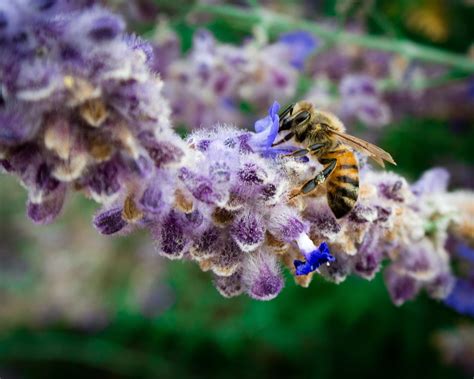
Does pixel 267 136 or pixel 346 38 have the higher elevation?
pixel 267 136

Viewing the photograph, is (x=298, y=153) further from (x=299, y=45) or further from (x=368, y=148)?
(x=299, y=45)

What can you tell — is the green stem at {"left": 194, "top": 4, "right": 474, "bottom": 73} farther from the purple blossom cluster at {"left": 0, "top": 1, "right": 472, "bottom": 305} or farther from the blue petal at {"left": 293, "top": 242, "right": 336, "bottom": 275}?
the blue petal at {"left": 293, "top": 242, "right": 336, "bottom": 275}

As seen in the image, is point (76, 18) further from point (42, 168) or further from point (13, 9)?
point (42, 168)

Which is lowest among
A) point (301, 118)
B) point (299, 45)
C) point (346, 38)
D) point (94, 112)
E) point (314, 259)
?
point (299, 45)

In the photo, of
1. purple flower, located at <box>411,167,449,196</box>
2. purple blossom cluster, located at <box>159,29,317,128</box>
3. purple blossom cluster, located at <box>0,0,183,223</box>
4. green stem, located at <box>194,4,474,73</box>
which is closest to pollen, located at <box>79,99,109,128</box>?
purple blossom cluster, located at <box>0,0,183,223</box>

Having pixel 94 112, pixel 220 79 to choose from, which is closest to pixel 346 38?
pixel 220 79
